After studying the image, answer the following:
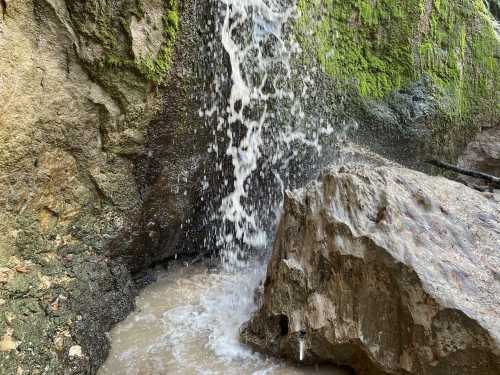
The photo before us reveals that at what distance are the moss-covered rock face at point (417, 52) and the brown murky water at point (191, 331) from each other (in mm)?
2610

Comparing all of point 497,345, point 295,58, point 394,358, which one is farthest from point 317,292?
point 295,58

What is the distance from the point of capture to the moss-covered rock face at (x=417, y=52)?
176 inches

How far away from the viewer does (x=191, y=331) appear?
3.09 m

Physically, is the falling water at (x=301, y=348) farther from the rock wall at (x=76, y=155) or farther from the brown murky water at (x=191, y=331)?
the rock wall at (x=76, y=155)

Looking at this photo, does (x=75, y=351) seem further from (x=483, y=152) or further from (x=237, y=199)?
(x=483, y=152)

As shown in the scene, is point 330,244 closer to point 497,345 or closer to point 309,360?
point 309,360

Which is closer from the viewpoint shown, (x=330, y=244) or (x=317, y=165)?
(x=330, y=244)

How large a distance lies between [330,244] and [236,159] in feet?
5.49

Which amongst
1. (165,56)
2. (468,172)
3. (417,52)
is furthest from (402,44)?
(165,56)

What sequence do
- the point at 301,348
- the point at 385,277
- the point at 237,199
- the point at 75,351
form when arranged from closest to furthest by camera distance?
the point at 385,277 < the point at 301,348 < the point at 75,351 < the point at 237,199

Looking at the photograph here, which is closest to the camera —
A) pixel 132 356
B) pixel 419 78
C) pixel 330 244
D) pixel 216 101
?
pixel 330 244

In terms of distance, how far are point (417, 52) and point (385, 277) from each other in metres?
3.59

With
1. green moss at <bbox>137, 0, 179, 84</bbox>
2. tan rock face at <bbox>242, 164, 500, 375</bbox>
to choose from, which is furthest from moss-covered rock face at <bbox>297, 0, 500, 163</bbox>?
tan rock face at <bbox>242, 164, 500, 375</bbox>

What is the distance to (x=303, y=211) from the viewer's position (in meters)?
2.91
